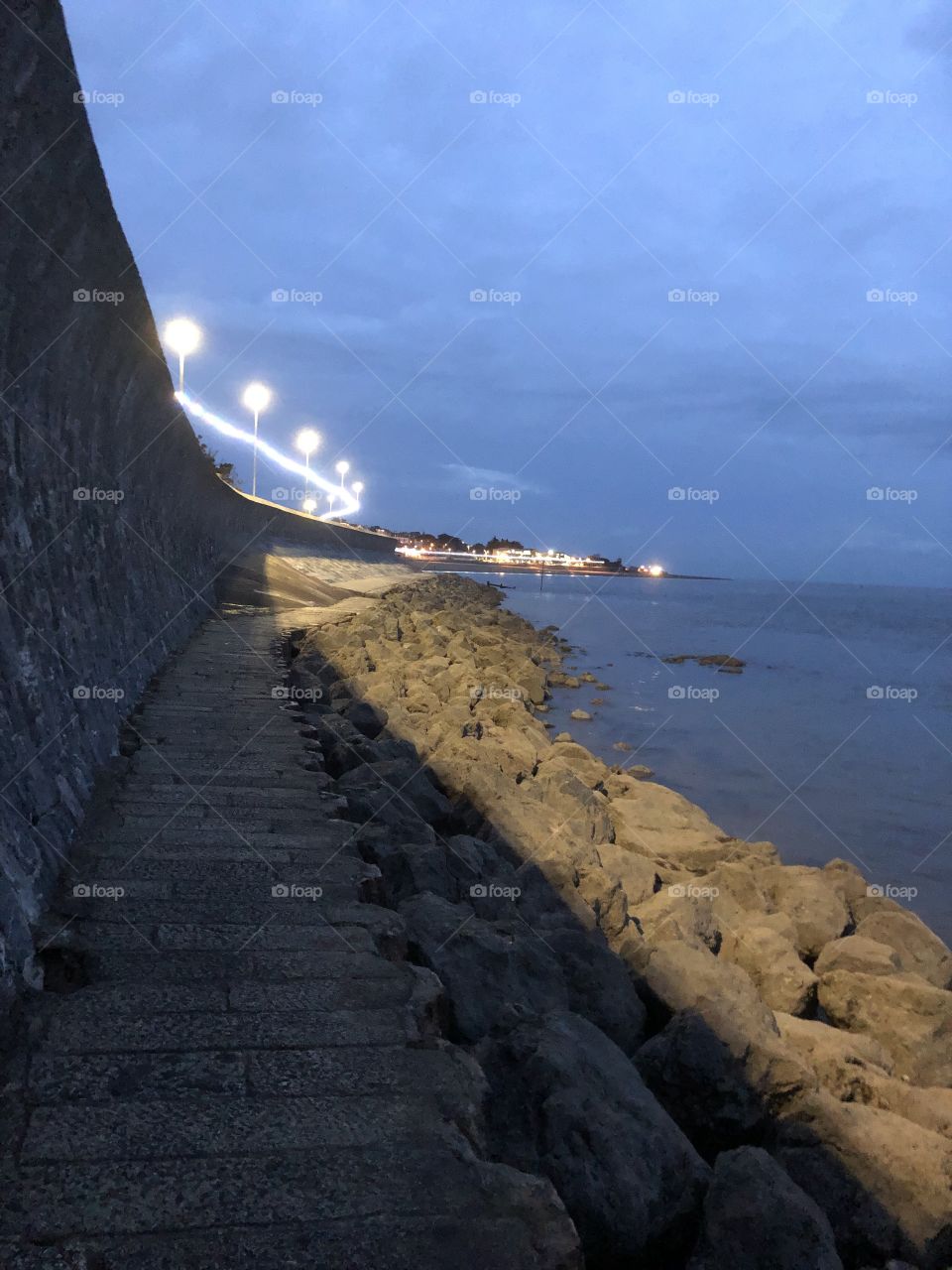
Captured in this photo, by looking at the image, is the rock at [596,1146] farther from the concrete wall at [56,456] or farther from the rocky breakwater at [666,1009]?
the concrete wall at [56,456]

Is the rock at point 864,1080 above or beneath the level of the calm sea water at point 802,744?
beneath

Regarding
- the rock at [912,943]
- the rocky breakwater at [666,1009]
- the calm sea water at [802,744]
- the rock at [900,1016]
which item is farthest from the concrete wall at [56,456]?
the calm sea water at [802,744]

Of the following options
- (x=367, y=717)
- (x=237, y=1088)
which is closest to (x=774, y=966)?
(x=237, y=1088)

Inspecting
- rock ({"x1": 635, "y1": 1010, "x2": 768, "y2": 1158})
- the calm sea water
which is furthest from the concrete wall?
the calm sea water

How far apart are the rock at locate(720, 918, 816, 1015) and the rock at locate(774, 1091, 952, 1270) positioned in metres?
1.77

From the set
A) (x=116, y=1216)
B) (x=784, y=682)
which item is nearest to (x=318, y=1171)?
(x=116, y=1216)

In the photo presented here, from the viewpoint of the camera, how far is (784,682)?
27.5 m

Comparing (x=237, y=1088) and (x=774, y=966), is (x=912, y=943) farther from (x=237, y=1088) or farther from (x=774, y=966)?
(x=237, y=1088)

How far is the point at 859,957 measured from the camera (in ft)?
19.2

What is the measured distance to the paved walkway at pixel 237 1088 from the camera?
2.08 metres

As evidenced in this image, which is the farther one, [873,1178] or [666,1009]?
[666,1009]

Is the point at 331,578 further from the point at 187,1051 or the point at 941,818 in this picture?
the point at 187,1051

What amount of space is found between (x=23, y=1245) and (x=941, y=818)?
13.3 metres

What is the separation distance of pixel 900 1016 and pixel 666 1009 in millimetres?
1600
